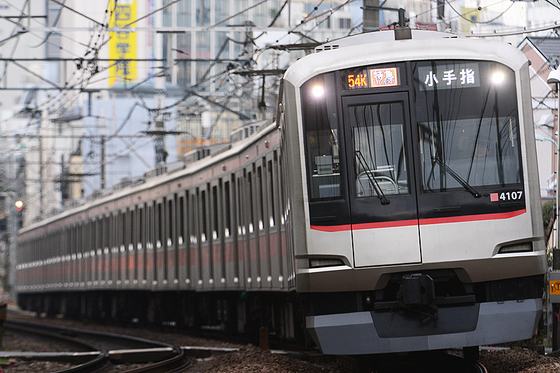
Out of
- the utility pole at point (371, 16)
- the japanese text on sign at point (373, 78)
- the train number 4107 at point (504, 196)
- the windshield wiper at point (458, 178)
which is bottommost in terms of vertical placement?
the train number 4107 at point (504, 196)

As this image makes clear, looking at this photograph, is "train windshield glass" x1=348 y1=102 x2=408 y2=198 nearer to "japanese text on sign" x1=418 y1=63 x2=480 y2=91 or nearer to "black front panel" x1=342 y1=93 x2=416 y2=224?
"black front panel" x1=342 y1=93 x2=416 y2=224

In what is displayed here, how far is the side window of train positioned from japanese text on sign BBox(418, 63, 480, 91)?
2.47 feet

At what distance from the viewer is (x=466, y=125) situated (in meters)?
7.15

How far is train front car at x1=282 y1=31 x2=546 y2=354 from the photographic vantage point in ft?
22.8

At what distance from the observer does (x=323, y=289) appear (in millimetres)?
7062

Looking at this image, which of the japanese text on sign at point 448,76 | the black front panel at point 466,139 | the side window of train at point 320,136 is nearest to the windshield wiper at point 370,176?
the side window of train at point 320,136

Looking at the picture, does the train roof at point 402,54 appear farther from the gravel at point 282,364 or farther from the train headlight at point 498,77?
the gravel at point 282,364

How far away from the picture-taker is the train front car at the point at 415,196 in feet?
22.8

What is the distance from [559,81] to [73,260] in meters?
21.5

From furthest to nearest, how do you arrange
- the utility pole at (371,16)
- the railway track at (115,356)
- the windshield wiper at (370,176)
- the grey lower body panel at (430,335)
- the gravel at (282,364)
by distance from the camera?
1. the utility pole at (371,16)
2. the railway track at (115,356)
3. the gravel at (282,364)
4. the windshield wiper at (370,176)
5. the grey lower body panel at (430,335)

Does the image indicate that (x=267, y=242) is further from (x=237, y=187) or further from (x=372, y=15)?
(x=372, y=15)

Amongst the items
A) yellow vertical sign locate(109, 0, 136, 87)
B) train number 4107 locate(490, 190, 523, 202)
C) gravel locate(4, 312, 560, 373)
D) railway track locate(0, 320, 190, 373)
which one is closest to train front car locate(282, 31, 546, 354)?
train number 4107 locate(490, 190, 523, 202)

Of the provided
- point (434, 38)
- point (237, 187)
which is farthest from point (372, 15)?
point (434, 38)

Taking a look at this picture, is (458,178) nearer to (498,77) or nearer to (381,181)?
(381,181)
